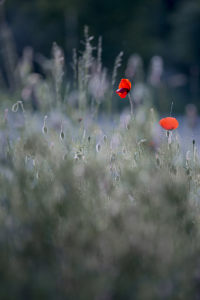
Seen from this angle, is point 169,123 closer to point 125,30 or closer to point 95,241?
point 95,241

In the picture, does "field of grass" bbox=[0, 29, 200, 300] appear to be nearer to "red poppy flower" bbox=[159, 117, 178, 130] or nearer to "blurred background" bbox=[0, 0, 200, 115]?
"red poppy flower" bbox=[159, 117, 178, 130]

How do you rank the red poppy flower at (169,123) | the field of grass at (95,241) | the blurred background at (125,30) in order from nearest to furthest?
the field of grass at (95,241) < the red poppy flower at (169,123) < the blurred background at (125,30)

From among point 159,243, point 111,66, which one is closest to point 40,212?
point 159,243

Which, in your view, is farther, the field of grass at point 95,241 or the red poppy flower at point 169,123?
the red poppy flower at point 169,123

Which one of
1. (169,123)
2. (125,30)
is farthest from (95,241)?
(125,30)

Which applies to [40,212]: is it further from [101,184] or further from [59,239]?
[101,184]

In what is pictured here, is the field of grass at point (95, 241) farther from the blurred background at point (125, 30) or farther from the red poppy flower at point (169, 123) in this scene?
the blurred background at point (125, 30)

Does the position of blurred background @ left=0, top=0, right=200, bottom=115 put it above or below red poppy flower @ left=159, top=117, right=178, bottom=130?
above

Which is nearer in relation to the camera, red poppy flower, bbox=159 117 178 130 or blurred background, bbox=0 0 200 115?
red poppy flower, bbox=159 117 178 130

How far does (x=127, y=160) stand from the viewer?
189cm

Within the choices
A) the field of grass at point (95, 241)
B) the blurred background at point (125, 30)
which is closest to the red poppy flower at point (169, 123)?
the field of grass at point (95, 241)

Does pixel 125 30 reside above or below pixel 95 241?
above

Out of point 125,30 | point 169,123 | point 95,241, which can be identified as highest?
point 125,30

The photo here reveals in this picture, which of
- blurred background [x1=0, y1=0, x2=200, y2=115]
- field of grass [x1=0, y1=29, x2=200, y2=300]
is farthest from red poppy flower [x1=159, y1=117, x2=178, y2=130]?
blurred background [x1=0, y1=0, x2=200, y2=115]
